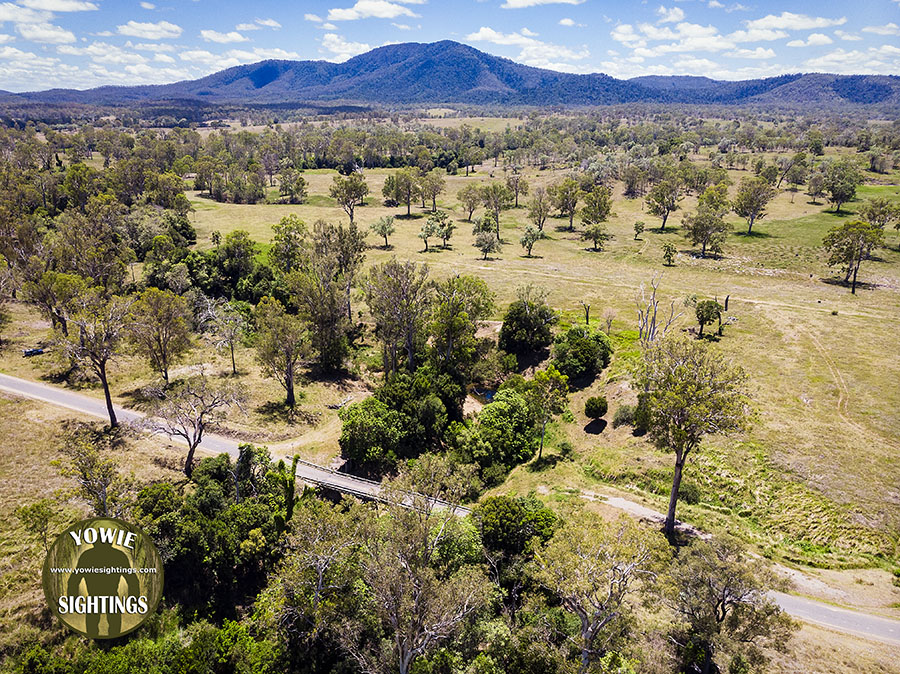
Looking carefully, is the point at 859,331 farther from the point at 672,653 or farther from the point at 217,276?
the point at 217,276

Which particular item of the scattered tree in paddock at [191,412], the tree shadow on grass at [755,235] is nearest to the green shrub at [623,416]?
the scattered tree in paddock at [191,412]

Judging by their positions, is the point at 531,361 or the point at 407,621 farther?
the point at 531,361

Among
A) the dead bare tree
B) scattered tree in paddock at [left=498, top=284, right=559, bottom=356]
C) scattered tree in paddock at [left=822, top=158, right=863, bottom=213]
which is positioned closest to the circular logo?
scattered tree in paddock at [left=498, top=284, right=559, bottom=356]

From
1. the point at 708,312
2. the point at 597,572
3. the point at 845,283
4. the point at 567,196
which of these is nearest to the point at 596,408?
the point at 708,312

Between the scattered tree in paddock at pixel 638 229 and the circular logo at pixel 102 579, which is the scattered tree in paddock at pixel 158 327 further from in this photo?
the scattered tree in paddock at pixel 638 229

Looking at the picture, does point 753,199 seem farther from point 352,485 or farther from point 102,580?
point 102,580

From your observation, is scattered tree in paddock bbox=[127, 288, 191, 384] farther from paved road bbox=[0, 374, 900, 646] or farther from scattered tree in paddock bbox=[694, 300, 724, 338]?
scattered tree in paddock bbox=[694, 300, 724, 338]

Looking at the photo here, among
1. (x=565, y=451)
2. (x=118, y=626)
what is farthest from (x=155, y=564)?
(x=565, y=451)
